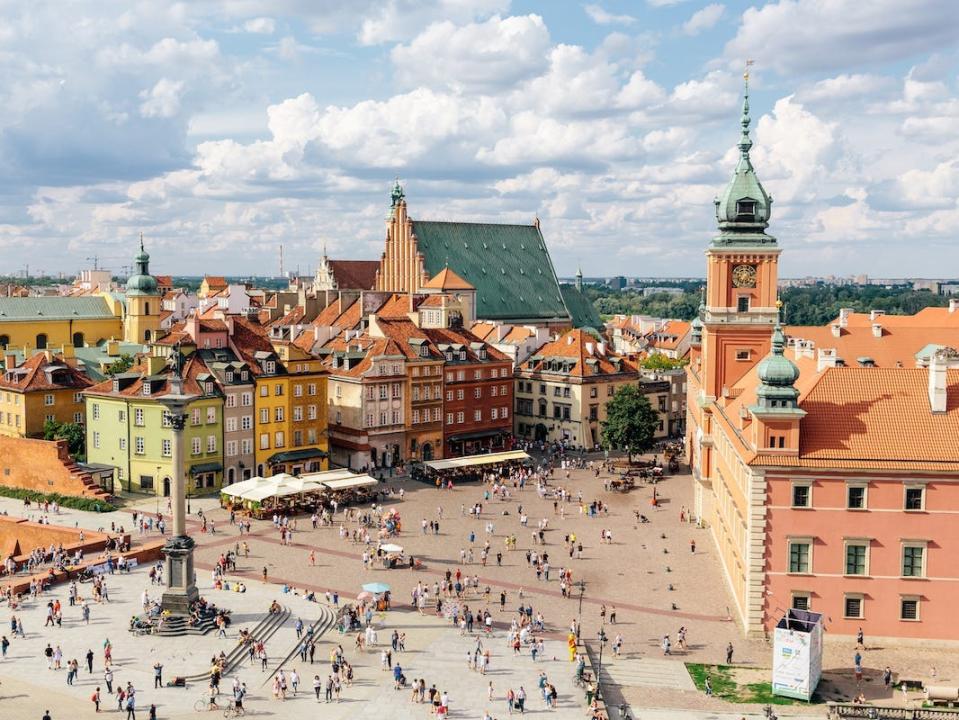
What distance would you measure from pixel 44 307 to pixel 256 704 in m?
94.9

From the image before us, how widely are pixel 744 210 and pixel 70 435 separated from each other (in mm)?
52343

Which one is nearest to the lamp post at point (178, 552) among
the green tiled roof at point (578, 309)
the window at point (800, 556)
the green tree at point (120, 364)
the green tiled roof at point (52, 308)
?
the window at point (800, 556)

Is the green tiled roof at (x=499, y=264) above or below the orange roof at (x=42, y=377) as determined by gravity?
above

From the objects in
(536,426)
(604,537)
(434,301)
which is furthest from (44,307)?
(604,537)

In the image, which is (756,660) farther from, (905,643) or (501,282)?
(501,282)

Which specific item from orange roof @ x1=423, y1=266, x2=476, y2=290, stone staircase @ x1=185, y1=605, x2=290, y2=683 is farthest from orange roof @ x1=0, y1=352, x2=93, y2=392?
stone staircase @ x1=185, y1=605, x2=290, y2=683

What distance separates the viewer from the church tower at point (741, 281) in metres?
69.6

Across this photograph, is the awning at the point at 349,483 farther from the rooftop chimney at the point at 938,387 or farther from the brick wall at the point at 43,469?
the rooftop chimney at the point at 938,387

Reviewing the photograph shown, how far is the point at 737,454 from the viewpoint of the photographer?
52.2m

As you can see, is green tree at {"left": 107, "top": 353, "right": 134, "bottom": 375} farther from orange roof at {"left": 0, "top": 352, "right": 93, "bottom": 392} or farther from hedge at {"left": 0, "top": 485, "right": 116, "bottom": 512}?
hedge at {"left": 0, "top": 485, "right": 116, "bottom": 512}

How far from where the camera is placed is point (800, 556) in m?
47.2

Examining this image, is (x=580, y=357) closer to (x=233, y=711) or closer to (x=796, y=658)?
(x=796, y=658)

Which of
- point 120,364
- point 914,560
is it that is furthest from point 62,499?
point 914,560

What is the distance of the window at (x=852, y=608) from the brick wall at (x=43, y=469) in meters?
48.4
